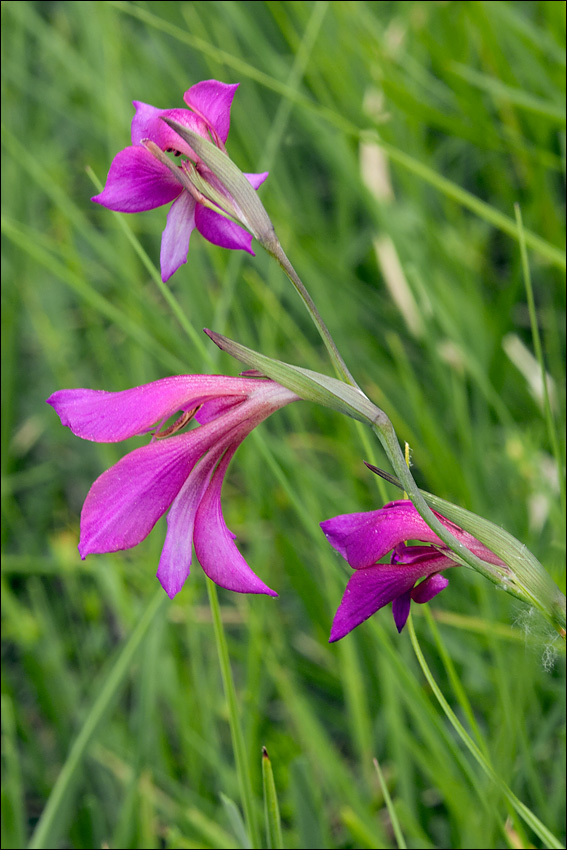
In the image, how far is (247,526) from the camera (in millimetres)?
1090

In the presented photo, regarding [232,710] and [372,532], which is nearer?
[372,532]

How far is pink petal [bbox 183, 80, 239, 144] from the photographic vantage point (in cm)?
36

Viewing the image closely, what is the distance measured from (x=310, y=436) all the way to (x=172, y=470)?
0.77m

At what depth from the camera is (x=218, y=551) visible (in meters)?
0.32

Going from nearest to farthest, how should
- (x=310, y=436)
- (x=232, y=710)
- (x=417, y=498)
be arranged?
1. (x=417, y=498)
2. (x=232, y=710)
3. (x=310, y=436)

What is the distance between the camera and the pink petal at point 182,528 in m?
0.31

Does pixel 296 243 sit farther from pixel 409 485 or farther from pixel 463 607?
pixel 409 485

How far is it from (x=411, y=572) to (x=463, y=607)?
530mm

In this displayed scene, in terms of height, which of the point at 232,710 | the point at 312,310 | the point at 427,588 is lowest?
the point at 232,710

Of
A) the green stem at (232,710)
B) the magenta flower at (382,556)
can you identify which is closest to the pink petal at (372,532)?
the magenta flower at (382,556)

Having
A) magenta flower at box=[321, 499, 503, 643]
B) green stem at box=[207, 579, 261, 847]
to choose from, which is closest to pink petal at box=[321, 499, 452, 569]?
magenta flower at box=[321, 499, 503, 643]

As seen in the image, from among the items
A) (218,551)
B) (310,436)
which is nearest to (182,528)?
(218,551)

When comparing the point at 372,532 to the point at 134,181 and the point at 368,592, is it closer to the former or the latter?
the point at 368,592

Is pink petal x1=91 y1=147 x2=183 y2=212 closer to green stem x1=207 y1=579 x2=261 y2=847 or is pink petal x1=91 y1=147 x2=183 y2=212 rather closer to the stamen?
the stamen
